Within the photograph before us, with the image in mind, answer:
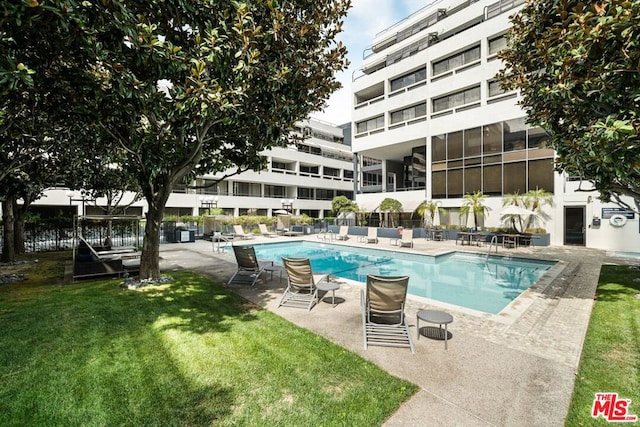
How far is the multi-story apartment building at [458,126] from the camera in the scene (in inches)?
775

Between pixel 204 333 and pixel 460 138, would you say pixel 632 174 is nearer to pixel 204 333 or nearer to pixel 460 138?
pixel 204 333

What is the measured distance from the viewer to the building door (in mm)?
19156

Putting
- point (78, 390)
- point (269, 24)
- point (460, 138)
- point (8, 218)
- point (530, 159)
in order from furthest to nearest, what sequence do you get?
point (460, 138), point (530, 159), point (8, 218), point (269, 24), point (78, 390)

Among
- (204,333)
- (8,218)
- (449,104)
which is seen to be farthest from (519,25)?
(8,218)

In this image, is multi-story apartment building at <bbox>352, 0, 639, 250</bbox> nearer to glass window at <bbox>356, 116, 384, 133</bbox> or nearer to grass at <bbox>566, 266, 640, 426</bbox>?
glass window at <bbox>356, 116, 384, 133</bbox>

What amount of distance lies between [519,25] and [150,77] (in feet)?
34.0

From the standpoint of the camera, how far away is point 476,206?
22.4m

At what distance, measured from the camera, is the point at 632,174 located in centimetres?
723

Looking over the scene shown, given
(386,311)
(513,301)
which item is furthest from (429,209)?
(386,311)

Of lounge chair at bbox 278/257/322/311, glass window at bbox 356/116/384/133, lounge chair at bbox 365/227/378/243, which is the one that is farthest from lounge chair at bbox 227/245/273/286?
glass window at bbox 356/116/384/133

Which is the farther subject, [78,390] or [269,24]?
[269,24]

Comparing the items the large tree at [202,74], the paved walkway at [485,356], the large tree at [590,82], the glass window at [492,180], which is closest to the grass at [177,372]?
the paved walkway at [485,356]

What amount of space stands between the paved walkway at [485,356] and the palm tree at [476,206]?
1437 cm

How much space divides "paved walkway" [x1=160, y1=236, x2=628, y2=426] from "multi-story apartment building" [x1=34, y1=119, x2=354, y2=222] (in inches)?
1110
